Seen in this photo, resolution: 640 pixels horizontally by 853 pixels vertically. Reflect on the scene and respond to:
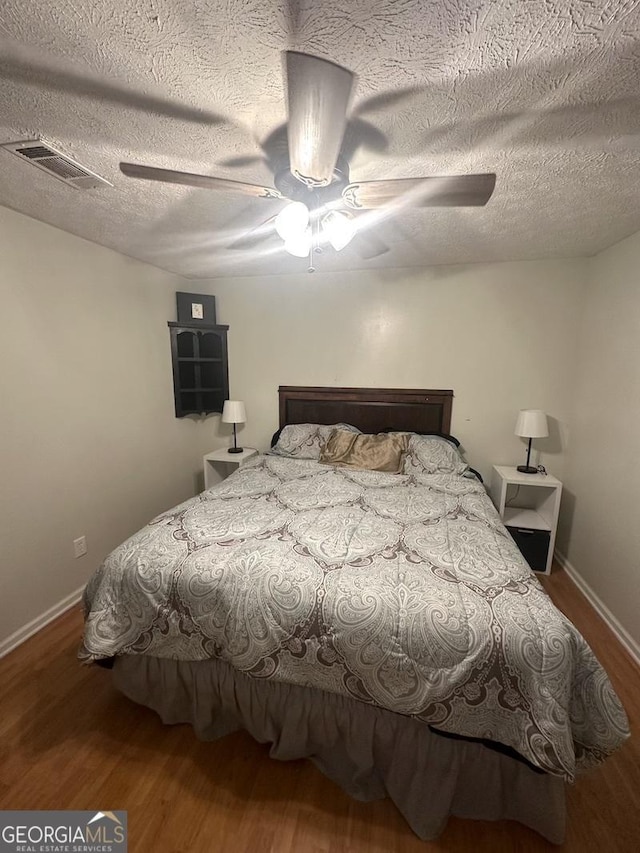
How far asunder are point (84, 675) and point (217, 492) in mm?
1092

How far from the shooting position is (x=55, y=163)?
1.43m

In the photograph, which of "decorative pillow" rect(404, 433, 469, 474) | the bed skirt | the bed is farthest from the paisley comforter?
"decorative pillow" rect(404, 433, 469, 474)

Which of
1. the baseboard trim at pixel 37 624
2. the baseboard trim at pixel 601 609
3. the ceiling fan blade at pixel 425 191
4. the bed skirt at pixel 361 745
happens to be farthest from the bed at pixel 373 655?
the ceiling fan blade at pixel 425 191

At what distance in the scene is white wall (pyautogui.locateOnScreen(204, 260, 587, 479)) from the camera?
2.76 metres

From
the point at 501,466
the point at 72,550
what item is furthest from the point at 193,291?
the point at 501,466

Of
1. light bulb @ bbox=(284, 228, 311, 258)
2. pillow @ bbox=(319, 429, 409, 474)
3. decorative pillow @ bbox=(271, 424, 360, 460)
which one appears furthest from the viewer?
decorative pillow @ bbox=(271, 424, 360, 460)

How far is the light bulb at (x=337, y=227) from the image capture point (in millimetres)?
1384

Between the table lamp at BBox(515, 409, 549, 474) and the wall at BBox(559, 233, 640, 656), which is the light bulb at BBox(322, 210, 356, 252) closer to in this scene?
the wall at BBox(559, 233, 640, 656)

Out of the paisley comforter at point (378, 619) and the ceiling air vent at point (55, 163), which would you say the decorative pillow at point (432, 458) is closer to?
the paisley comforter at point (378, 619)

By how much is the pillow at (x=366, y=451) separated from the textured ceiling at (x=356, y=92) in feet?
5.20

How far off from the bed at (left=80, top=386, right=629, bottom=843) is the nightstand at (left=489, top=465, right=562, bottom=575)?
111 cm

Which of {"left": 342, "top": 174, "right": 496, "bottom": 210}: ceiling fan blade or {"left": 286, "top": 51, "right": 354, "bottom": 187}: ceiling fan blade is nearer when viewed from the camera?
{"left": 286, "top": 51, "right": 354, "bottom": 187}: ceiling fan blade

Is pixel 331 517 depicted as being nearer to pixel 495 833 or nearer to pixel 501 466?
pixel 495 833

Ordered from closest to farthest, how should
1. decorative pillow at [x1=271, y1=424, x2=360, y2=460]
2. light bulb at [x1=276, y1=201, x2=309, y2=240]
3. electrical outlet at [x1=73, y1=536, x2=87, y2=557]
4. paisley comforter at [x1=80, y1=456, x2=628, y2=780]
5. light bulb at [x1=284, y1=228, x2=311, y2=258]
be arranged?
1. paisley comforter at [x1=80, y1=456, x2=628, y2=780]
2. light bulb at [x1=276, y1=201, x2=309, y2=240]
3. light bulb at [x1=284, y1=228, x2=311, y2=258]
4. electrical outlet at [x1=73, y1=536, x2=87, y2=557]
5. decorative pillow at [x1=271, y1=424, x2=360, y2=460]
